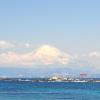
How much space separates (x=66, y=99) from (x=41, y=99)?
227 inches

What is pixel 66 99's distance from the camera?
11275 cm

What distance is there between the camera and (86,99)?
368ft

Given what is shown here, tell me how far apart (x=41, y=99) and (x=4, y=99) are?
844cm

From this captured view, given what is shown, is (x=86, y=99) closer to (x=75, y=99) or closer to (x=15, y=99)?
(x=75, y=99)

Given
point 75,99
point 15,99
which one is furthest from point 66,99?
point 15,99

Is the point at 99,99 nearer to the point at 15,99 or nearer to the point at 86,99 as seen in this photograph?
the point at 86,99

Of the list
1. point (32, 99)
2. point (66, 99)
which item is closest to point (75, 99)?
point (66, 99)

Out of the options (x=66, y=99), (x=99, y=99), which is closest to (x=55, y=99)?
(x=66, y=99)

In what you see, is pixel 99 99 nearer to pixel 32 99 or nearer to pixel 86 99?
pixel 86 99

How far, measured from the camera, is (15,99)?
369 feet

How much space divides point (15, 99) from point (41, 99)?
5975 mm

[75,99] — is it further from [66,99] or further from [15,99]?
[15,99]

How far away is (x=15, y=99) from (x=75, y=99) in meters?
13.7

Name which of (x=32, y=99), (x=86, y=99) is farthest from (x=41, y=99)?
(x=86, y=99)
